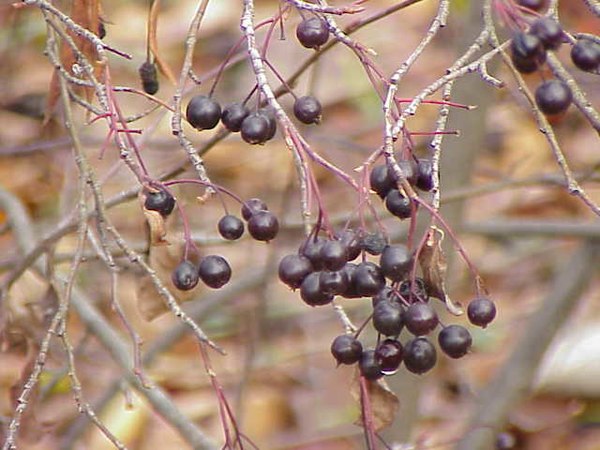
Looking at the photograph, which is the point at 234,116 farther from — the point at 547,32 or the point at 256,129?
the point at 547,32

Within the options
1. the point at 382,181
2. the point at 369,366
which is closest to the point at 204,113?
the point at 382,181

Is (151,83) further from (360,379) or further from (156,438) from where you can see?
(156,438)

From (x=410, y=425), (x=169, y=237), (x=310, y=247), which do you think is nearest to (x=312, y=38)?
(x=310, y=247)

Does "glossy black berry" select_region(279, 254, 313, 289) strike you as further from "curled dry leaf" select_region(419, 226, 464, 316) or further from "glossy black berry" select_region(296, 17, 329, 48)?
"glossy black berry" select_region(296, 17, 329, 48)

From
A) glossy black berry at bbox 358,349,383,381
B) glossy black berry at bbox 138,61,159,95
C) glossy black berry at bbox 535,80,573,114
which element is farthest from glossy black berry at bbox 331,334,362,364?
glossy black berry at bbox 138,61,159,95

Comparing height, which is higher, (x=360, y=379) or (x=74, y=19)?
(x=74, y=19)

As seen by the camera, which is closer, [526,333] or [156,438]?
[526,333]

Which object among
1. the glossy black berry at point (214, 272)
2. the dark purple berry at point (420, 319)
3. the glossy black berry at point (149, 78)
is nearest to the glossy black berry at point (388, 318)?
the dark purple berry at point (420, 319)

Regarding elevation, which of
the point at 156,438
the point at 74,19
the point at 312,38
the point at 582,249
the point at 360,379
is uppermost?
the point at 74,19
